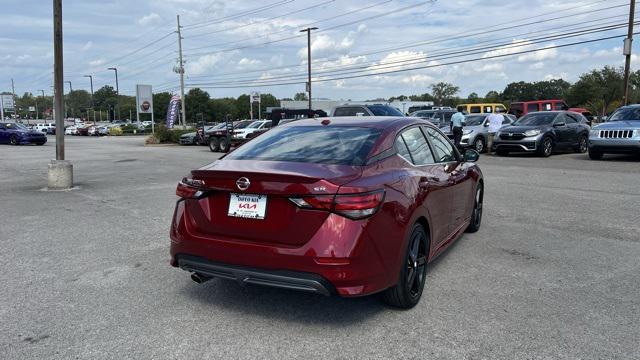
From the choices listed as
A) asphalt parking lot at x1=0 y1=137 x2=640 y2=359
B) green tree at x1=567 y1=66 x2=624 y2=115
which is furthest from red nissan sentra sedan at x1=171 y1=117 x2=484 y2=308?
green tree at x1=567 y1=66 x2=624 y2=115

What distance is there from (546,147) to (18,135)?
31.2 m

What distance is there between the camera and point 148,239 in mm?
6359

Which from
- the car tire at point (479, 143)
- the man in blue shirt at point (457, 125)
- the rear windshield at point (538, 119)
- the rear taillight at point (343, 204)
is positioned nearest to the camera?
the rear taillight at point (343, 204)

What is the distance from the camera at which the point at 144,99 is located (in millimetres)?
46938

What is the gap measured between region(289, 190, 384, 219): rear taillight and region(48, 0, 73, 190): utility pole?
934cm

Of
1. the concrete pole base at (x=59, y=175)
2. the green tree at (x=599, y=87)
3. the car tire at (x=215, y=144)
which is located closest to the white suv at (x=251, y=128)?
the car tire at (x=215, y=144)

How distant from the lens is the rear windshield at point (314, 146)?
3.92m

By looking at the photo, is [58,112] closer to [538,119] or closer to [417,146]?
[417,146]

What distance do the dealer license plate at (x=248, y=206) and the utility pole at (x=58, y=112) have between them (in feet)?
29.2

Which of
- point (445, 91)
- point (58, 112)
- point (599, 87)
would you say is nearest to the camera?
point (58, 112)

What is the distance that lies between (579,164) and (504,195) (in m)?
7.10

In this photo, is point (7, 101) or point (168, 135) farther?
point (7, 101)

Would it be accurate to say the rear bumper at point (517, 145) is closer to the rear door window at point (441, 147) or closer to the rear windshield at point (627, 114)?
the rear windshield at point (627, 114)

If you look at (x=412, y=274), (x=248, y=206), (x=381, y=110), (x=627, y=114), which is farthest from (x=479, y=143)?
(x=248, y=206)
